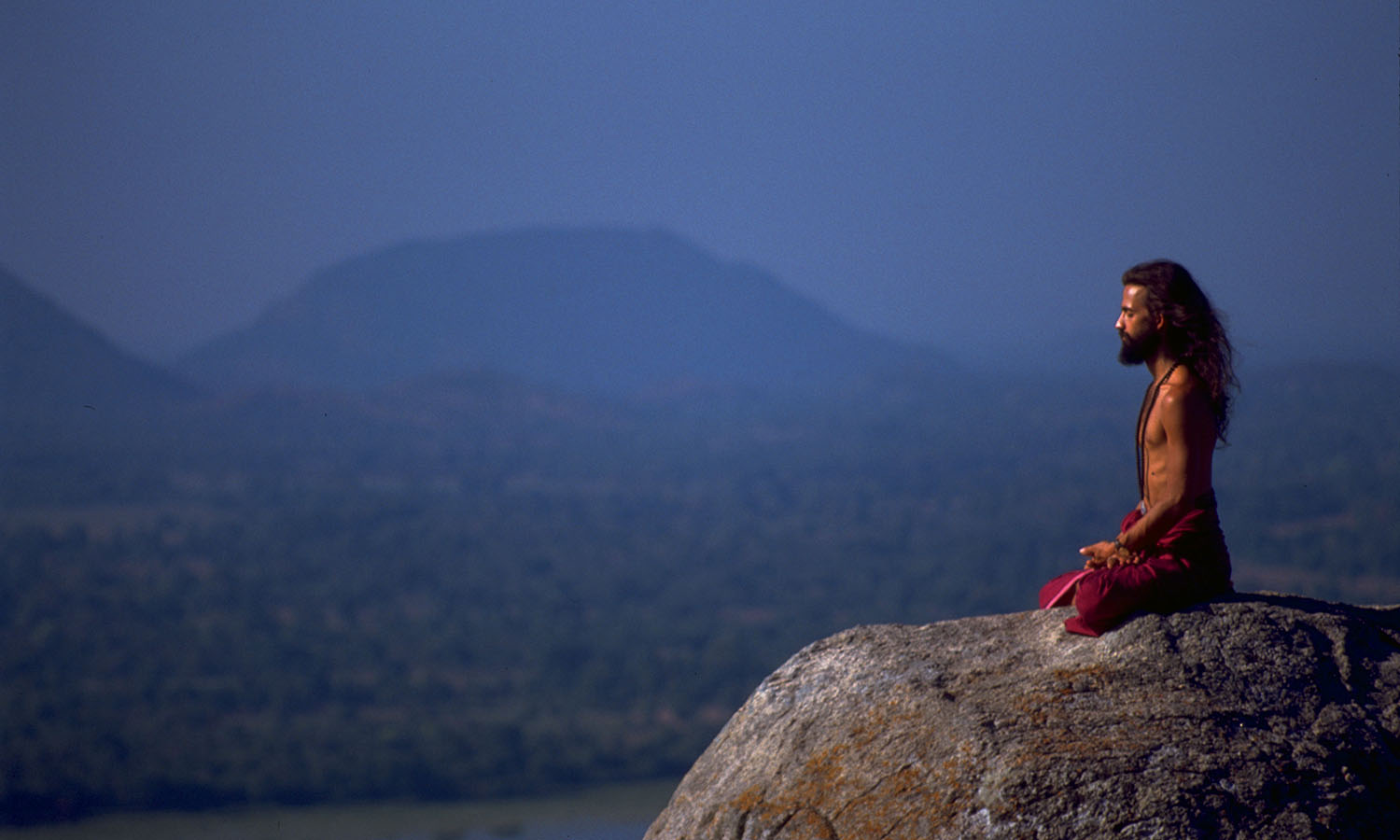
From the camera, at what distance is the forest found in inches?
1737

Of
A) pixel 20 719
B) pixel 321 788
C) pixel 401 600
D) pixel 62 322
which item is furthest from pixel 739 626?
pixel 62 322

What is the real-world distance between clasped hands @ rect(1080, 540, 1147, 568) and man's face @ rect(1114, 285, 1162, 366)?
760mm

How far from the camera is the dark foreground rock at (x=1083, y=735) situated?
12.6 feet

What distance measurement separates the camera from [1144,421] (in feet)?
16.0

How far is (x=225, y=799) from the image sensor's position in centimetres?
3884

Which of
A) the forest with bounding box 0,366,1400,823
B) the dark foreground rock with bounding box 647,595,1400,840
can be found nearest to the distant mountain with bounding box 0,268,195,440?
the forest with bounding box 0,366,1400,823

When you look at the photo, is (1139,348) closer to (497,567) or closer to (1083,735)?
(1083,735)

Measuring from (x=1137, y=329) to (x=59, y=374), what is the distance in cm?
12880

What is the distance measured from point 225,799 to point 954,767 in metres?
39.9

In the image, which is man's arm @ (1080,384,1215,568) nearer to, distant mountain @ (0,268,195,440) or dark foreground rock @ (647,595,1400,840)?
dark foreground rock @ (647,595,1400,840)

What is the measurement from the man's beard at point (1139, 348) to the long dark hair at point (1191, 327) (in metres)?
0.04

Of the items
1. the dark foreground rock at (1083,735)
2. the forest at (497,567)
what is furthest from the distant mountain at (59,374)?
the dark foreground rock at (1083,735)

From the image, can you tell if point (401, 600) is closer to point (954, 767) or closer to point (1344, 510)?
point (1344, 510)

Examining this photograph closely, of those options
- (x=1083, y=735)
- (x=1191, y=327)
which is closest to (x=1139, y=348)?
(x=1191, y=327)
